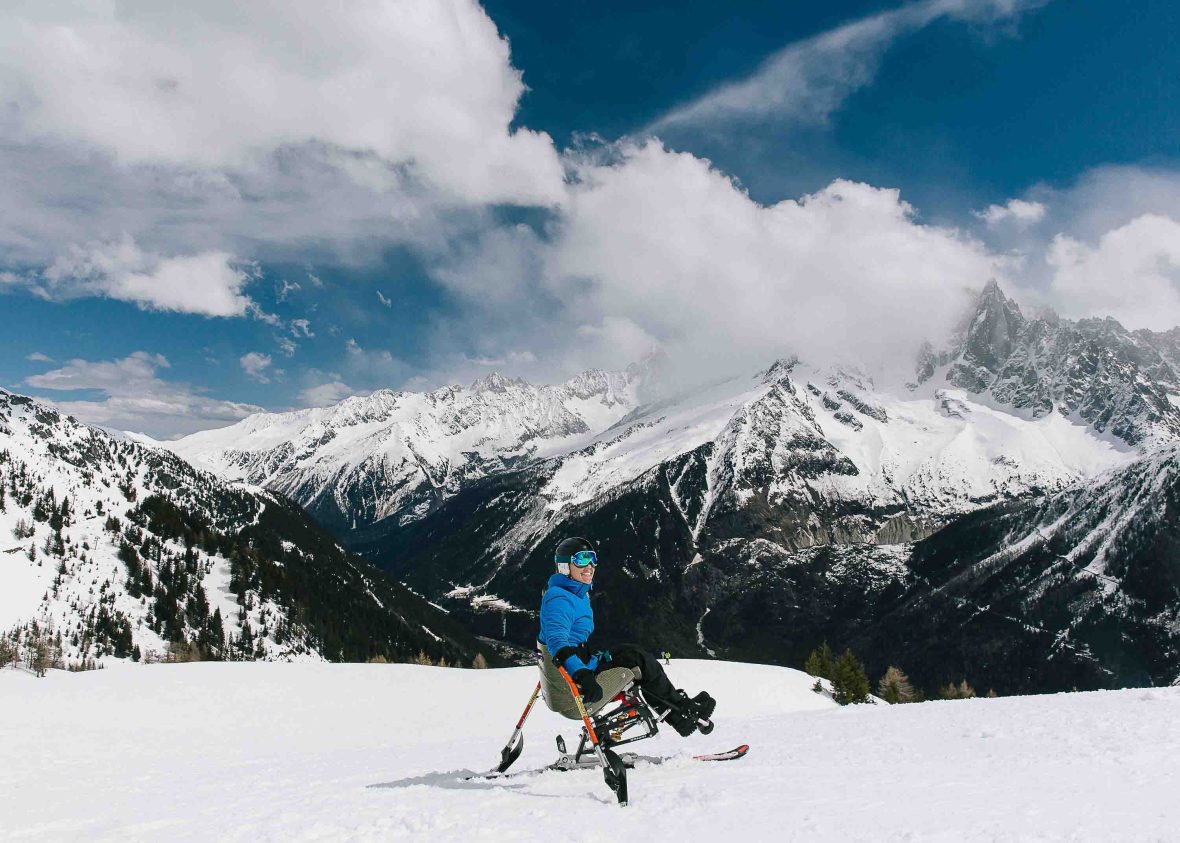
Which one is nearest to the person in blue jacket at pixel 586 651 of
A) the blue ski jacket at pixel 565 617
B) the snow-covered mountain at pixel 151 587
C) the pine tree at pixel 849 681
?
the blue ski jacket at pixel 565 617

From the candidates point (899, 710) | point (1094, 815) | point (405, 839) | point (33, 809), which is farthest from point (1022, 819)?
point (33, 809)

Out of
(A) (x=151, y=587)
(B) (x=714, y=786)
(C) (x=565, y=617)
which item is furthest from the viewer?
(A) (x=151, y=587)

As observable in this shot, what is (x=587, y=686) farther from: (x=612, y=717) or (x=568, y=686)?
(x=612, y=717)

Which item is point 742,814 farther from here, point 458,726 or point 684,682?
point 684,682

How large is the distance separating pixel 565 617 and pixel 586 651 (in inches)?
24.1

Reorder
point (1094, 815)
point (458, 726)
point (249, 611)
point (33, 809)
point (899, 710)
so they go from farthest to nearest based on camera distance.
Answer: point (249, 611)
point (458, 726)
point (899, 710)
point (33, 809)
point (1094, 815)

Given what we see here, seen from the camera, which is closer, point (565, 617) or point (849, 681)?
point (565, 617)

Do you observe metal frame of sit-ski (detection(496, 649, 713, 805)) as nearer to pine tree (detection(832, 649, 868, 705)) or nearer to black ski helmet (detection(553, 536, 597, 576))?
black ski helmet (detection(553, 536, 597, 576))

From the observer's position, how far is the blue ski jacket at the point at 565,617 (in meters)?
10.1

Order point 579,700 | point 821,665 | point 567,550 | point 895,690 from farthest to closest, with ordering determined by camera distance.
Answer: point 895,690 → point 821,665 → point 567,550 → point 579,700

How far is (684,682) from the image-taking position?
46438mm

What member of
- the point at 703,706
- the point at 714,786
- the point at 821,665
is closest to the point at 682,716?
the point at 703,706

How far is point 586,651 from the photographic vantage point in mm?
9914

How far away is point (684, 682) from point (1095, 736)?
3882cm
